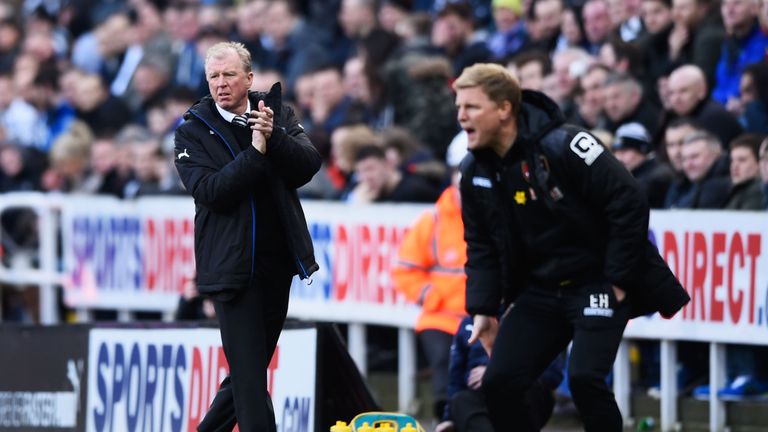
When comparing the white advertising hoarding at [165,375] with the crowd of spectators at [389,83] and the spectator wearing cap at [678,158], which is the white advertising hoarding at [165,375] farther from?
the spectator wearing cap at [678,158]

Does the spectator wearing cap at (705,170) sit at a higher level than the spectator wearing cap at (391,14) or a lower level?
lower

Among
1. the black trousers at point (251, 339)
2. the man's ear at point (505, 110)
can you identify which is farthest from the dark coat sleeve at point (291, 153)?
the man's ear at point (505, 110)

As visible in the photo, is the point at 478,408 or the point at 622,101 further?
the point at 622,101

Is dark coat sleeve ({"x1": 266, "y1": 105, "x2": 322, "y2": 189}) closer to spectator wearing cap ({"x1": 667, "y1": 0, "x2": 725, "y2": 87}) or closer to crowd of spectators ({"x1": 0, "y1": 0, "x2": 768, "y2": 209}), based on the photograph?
crowd of spectators ({"x1": 0, "y1": 0, "x2": 768, "y2": 209})

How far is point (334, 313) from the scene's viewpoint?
13.4 m

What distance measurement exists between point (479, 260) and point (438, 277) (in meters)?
2.58

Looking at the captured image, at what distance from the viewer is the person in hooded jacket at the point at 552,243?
824 cm

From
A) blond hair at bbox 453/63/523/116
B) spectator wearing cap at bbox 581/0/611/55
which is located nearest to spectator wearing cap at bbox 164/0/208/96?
spectator wearing cap at bbox 581/0/611/55

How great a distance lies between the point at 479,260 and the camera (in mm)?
8766

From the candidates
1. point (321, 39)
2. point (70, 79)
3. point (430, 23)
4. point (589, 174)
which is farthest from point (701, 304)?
point (70, 79)

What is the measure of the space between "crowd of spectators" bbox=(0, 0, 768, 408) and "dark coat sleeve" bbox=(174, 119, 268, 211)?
3.52 metres

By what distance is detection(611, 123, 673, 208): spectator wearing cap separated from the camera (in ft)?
39.4

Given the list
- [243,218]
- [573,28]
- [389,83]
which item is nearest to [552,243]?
[243,218]

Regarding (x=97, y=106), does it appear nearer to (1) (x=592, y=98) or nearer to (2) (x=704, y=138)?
(1) (x=592, y=98)
